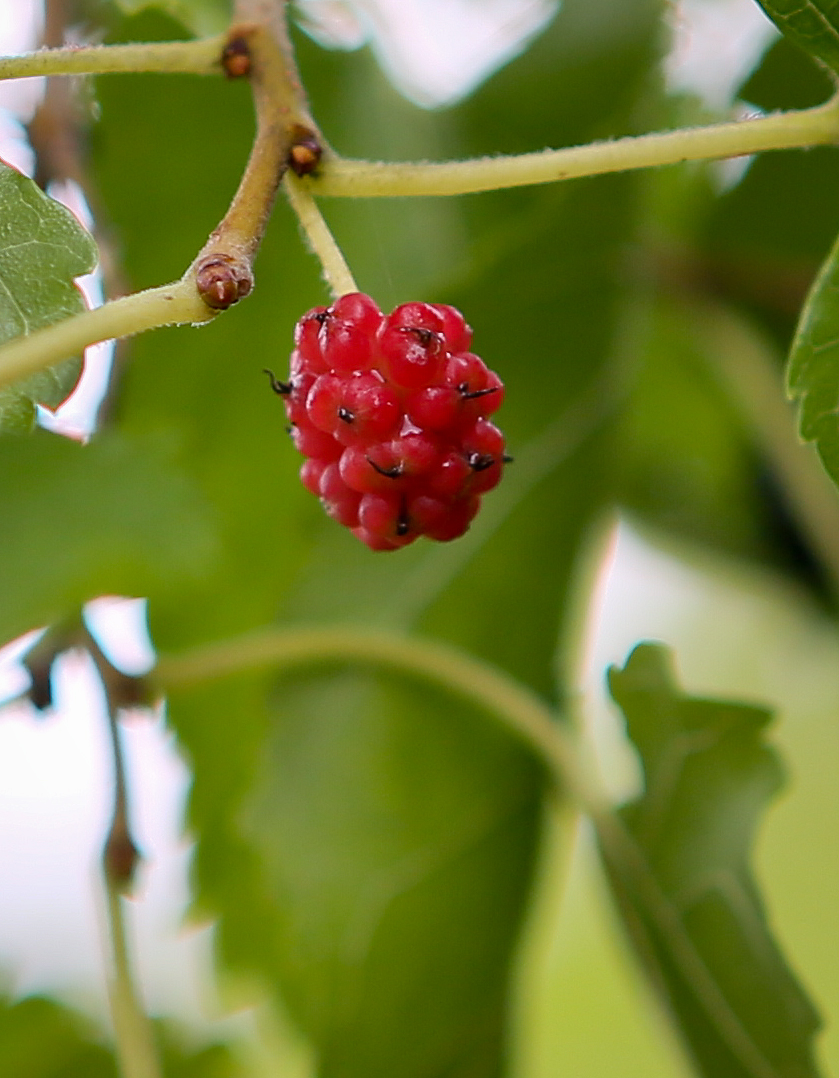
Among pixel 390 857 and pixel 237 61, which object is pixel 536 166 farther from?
pixel 390 857

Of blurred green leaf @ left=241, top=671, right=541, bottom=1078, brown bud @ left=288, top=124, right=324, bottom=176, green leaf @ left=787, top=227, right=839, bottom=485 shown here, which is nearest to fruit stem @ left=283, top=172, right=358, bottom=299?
brown bud @ left=288, top=124, right=324, bottom=176

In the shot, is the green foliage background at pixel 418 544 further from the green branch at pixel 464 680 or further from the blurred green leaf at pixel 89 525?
the blurred green leaf at pixel 89 525

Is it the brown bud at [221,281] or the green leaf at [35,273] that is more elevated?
the green leaf at [35,273]

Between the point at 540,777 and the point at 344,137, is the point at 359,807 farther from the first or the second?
the point at 344,137

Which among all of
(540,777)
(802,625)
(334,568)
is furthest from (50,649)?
(802,625)

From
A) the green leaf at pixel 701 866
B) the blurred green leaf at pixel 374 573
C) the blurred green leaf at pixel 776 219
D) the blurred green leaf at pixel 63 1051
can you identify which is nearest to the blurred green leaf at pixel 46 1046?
the blurred green leaf at pixel 63 1051

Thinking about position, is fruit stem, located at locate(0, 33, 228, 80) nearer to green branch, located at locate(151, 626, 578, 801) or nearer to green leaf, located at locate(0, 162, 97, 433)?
green leaf, located at locate(0, 162, 97, 433)

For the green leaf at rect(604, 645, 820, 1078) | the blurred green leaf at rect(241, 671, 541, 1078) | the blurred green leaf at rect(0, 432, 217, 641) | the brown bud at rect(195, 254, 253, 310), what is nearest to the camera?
the brown bud at rect(195, 254, 253, 310)

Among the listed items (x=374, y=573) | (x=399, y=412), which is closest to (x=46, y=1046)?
(x=374, y=573)
